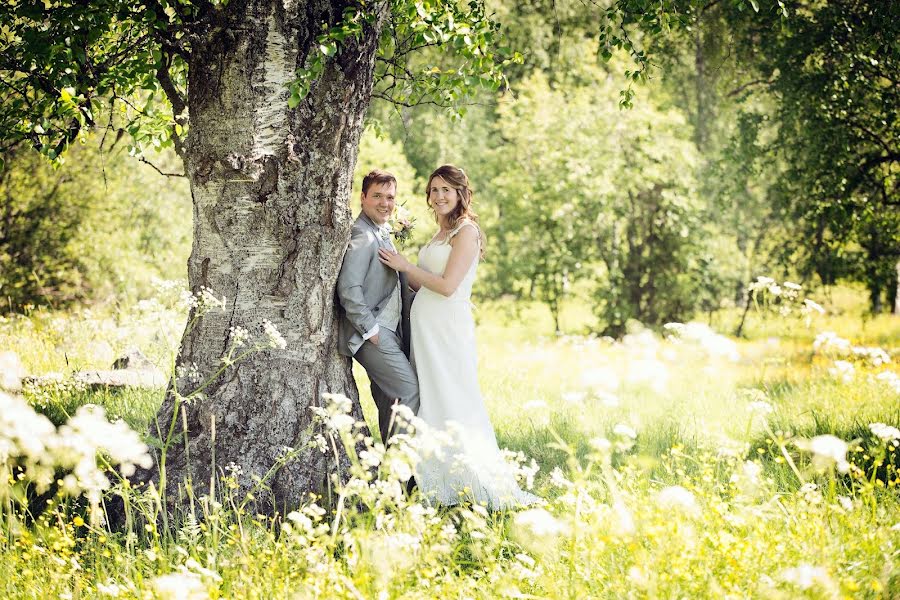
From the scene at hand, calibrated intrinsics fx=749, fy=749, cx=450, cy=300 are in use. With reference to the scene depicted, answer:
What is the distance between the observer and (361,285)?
470 centimetres

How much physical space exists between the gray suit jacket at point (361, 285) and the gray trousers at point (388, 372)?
0.70ft

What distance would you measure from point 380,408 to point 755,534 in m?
2.87

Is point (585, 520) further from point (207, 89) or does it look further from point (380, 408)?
point (207, 89)

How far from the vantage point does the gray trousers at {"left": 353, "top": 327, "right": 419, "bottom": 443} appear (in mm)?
4977

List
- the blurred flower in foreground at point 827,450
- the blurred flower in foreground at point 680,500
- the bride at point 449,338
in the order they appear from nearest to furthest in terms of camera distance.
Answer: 1. the blurred flower in foreground at point 827,450
2. the blurred flower in foreground at point 680,500
3. the bride at point 449,338

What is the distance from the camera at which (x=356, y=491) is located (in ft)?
9.45

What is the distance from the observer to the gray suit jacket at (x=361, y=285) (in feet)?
15.0

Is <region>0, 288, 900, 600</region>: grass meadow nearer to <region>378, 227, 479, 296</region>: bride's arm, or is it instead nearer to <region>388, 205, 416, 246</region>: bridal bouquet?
<region>378, 227, 479, 296</region>: bride's arm

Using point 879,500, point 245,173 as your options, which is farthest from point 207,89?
point 879,500

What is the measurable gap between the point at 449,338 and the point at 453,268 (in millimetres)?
492

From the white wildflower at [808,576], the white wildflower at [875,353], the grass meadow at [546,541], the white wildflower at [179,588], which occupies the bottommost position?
the grass meadow at [546,541]

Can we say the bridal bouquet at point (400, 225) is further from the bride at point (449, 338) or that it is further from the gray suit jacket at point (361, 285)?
the gray suit jacket at point (361, 285)

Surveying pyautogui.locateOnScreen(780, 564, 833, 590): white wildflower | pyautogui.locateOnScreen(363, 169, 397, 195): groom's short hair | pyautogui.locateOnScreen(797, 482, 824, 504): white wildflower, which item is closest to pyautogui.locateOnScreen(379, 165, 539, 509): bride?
pyautogui.locateOnScreen(363, 169, 397, 195): groom's short hair

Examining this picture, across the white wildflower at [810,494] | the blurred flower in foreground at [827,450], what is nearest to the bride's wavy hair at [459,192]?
the white wildflower at [810,494]
